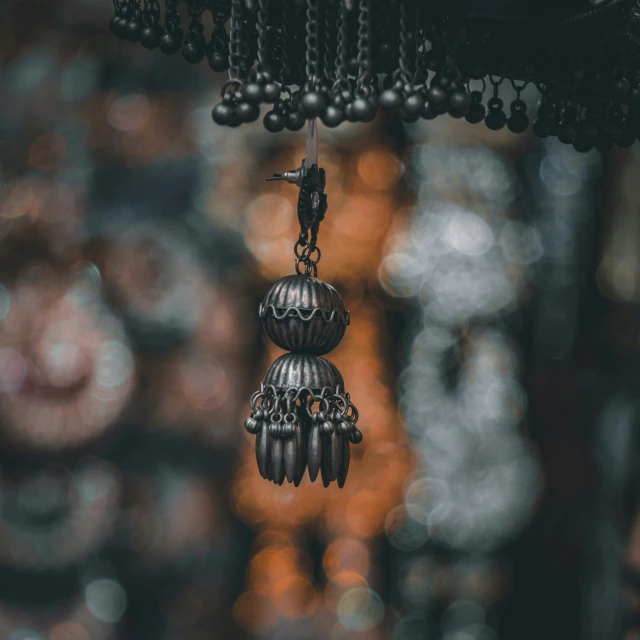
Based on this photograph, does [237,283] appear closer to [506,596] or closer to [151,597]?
[151,597]

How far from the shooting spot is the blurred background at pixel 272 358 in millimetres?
2953

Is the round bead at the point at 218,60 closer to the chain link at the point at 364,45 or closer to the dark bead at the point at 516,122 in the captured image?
the chain link at the point at 364,45

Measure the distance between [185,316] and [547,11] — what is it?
2.16 m

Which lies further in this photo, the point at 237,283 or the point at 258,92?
the point at 237,283

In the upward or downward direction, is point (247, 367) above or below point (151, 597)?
above

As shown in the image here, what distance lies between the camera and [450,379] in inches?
122

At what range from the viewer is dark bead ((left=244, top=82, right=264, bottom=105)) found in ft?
3.52

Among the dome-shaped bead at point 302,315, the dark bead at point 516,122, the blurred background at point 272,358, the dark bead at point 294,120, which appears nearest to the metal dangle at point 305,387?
the dome-shaped bead at point 302,315

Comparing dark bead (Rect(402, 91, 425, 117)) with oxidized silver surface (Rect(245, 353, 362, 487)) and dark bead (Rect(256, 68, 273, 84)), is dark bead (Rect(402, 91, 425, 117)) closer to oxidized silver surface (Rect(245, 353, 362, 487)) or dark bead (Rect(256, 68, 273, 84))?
dark bead (Rect(256, 68, 273, 84))

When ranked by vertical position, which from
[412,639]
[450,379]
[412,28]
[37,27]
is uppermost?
[37,27]

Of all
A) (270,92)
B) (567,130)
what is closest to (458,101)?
(270,92)

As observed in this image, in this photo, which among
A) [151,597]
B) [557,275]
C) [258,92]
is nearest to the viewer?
[258,92]

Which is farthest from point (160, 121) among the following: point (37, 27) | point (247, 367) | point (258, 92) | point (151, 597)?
point (258, 92)

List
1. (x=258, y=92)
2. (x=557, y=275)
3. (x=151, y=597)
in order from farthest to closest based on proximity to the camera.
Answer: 1. (x=557, y=275)
2. (x=151, y=597)
3. (x=258, y=92)
